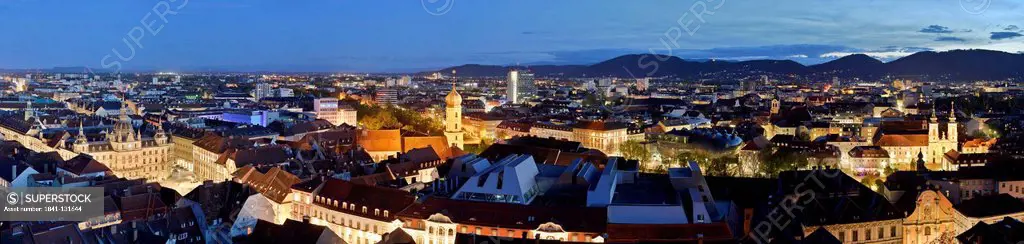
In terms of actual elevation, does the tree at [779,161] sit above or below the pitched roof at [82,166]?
below

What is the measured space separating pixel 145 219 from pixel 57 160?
18.0 m

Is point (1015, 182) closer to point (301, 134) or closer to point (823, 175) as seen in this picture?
point (823, 175)

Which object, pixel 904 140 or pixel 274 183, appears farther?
pixel 904 140


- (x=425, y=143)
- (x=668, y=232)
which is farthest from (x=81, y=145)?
(x=668, y=232)

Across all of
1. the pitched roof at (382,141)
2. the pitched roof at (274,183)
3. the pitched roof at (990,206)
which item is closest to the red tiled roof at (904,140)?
the pitched roof at (990,206)

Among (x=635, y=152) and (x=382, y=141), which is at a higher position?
(x=382, y=141)

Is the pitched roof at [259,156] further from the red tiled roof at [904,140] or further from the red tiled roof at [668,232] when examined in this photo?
the red tiled roof at [904,140]

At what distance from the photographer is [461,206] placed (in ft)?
92.7

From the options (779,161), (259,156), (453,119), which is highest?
(453,119)

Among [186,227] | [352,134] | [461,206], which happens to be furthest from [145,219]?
[352,134]

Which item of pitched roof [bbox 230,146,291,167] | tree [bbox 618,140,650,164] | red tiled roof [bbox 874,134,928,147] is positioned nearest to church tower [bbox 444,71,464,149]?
tree [bbox 618,140,650,164]

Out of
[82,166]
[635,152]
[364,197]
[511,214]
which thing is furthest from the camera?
[635,152]

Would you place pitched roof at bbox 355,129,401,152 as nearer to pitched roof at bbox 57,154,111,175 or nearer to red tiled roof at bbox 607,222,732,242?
pitched roof at bbox 57,154,111,175

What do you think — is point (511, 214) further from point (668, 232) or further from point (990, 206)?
point (990, 206)
